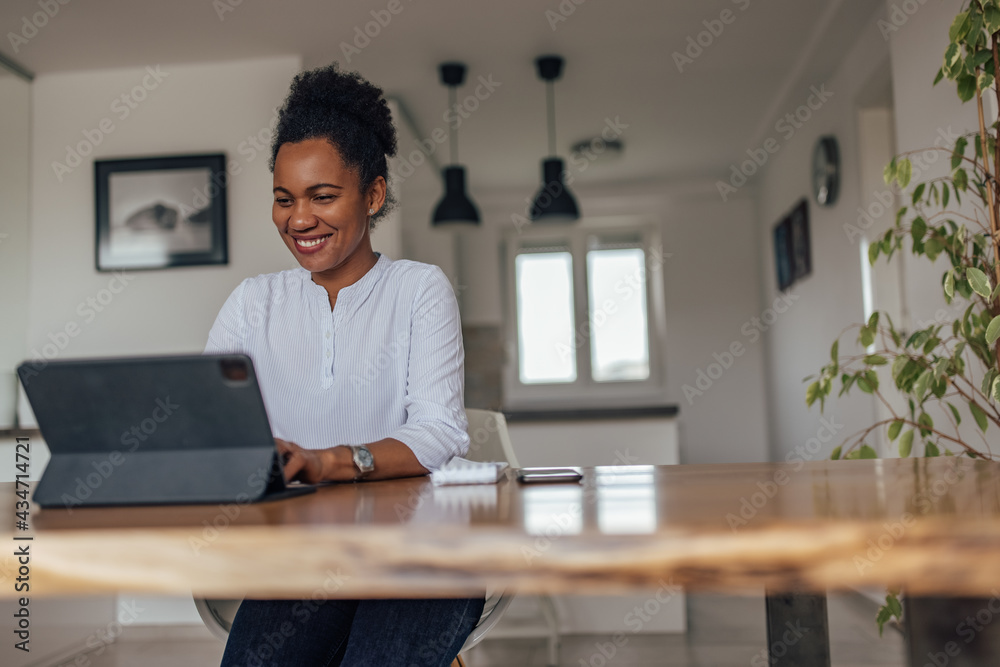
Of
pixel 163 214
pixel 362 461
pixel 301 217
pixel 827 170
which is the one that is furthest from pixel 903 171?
pixel 163 214

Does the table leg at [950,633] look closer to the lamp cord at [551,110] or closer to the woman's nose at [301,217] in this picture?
the woman's nose at [301,217]

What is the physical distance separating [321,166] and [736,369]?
574 centimetres

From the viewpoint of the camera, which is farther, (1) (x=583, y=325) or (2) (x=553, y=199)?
(1) (x=583, y=325)

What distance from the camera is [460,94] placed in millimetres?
4340

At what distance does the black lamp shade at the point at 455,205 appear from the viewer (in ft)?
14.2

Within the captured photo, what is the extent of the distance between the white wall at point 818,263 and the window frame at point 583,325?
96cm

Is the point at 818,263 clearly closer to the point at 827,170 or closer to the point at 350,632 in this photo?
the point at 827,170

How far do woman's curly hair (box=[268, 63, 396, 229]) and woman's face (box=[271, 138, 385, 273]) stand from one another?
0.09ft

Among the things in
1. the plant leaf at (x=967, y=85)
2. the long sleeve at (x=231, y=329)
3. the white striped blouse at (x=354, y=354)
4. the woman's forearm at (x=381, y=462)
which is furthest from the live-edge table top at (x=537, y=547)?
the plant leaf at (x=967, y=85)

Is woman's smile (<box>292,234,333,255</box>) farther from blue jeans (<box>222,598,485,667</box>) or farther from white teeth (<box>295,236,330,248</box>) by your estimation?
blue jeans (<box>222,598,485,667</box>)

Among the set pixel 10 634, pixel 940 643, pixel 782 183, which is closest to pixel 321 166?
pixel 940 643

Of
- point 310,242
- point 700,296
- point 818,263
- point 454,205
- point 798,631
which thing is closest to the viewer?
point 798,631

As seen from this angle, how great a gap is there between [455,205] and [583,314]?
113 inches

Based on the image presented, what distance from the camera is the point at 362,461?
1.04 m
